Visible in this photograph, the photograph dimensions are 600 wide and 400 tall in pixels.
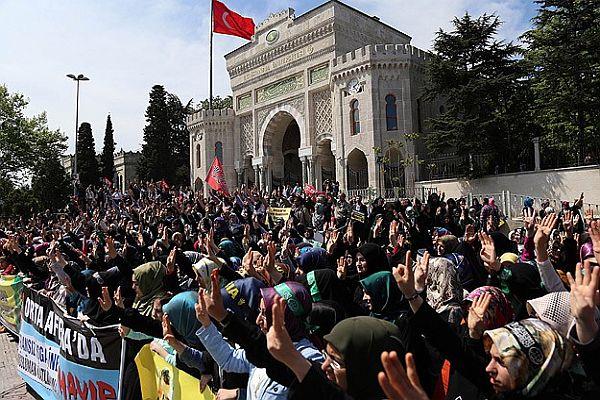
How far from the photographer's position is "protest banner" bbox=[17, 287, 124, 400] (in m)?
4.86

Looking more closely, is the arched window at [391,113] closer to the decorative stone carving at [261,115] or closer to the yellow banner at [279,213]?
the decorative stone carving at [261,115]

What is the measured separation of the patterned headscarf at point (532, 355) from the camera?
2260 millimetres

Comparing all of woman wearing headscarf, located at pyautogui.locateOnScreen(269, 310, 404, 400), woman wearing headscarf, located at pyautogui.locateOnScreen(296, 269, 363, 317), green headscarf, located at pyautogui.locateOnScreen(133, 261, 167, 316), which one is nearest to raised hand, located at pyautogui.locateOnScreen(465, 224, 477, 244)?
woman wearing headscarf, located at pyautogui.locateOnScreen(296, 269, 363, 317)

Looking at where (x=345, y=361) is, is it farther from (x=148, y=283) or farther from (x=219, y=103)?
(x=219, y=103)

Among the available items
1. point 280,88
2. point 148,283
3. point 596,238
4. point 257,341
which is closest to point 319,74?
point 280,88

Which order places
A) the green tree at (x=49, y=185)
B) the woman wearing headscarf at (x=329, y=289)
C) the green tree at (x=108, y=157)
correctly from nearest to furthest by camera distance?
the woman wearing headscarf at (x=329, y=289) → the green tree at (x=49, y=185) → the green tree at (x=108, y=157)

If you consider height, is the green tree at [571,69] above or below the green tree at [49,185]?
above

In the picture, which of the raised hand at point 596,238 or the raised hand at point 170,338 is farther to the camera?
the raised hand at point 596,238

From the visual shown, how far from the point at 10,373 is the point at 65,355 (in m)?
3.09

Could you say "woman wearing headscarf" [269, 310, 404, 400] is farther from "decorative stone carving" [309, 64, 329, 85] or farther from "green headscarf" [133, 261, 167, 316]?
"decorative stone carving" [309, 64, 329, 85]

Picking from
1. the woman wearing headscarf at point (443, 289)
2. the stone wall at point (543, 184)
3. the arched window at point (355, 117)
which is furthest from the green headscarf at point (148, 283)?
the arched window at point (355, 117)

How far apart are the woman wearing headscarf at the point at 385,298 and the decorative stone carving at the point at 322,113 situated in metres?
28.6

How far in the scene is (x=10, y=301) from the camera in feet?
29.8

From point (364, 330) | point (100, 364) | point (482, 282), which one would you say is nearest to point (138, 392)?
point (100, 364)
